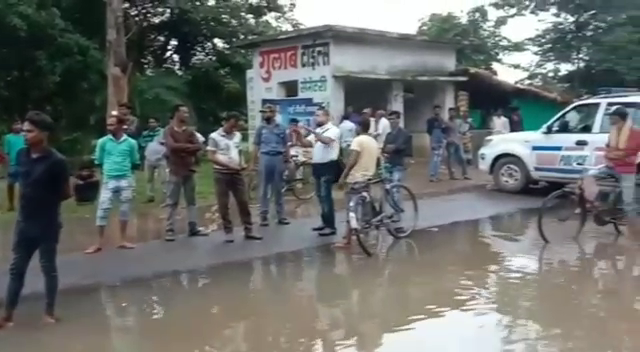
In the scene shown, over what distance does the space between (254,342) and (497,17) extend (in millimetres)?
19293

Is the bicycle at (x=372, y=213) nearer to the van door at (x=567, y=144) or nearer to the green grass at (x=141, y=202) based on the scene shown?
the van door at (x=567, y=144)

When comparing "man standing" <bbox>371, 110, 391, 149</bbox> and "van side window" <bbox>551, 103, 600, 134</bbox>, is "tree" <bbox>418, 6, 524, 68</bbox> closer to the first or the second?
"man standing" <bbox>371, 110, 391, 149</bbox>

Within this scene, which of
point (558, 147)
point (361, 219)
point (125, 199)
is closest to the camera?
point (125, 199)

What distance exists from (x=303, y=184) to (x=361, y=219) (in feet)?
18.4

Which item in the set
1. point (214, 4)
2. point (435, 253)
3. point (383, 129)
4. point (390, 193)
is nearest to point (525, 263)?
point (435, 253)

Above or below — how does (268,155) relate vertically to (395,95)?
below

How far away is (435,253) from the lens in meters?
10.0

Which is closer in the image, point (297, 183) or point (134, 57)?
point (297, 183)

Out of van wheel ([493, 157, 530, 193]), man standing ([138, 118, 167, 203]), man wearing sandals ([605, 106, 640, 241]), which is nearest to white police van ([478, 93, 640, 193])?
van wheel ([493, 157, 530, 193])

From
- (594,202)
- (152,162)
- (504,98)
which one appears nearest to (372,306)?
(594,202)

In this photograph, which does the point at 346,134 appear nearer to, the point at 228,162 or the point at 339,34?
the point at 339,34

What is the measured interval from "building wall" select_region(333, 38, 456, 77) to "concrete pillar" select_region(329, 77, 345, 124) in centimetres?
27

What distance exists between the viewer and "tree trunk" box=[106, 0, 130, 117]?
16.7 meters

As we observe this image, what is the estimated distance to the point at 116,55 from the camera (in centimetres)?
1691
